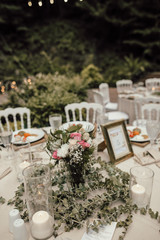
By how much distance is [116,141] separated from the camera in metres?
1.43

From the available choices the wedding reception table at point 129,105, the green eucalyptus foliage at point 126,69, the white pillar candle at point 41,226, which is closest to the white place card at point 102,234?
the white pillar candle at point 41,226

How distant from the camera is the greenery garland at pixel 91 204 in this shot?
35.5 inches

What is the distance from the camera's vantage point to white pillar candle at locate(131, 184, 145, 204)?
3.22 ft

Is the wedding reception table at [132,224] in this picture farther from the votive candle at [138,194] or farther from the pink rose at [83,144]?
the pink rose at [83,144]

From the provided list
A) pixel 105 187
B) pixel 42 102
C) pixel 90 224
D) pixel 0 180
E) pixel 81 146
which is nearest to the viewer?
pixel 90 224

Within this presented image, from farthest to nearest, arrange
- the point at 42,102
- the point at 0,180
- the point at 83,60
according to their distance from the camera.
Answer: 1. the point at 83,60
2. the point at 42,102
3. the point at 0,180

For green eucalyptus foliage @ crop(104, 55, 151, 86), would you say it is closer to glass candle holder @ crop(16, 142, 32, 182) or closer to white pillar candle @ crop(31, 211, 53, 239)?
glass candle holder @ crop(16, 142, 32, 182)

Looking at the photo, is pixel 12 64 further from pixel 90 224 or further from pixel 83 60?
pixel 90 224

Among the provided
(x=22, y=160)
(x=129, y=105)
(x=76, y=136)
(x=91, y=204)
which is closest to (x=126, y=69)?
(x=129, y=105)

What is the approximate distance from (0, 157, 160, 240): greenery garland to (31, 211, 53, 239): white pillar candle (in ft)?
0.11

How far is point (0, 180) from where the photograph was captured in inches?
50.7

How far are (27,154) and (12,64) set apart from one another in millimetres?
8900

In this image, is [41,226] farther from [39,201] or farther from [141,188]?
[141,188]

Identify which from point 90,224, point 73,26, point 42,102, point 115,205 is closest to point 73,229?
point 90,224
